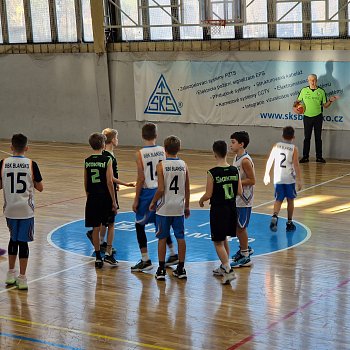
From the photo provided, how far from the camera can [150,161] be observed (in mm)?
9336

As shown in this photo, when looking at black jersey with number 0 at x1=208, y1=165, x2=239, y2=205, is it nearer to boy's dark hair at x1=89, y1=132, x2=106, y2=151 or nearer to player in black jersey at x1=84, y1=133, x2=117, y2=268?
player in black jersey at x1=84, y1=133, x2=117, y2=268

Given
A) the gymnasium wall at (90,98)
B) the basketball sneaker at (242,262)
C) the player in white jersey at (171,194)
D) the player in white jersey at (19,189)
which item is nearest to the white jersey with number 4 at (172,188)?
the player in white jersey at (171,194)

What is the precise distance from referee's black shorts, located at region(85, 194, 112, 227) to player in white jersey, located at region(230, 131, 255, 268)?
1.56 m

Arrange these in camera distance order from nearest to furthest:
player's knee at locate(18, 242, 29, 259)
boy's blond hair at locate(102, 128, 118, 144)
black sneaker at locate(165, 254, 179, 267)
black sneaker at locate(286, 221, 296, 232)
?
player's knee at locate(18, 242, 29, 259)
black sneaker at locate(165, 254, 179, 267)
boy's blond hair at locate(102, 128, 118, 144)
black sneaker at locate(286, 221, 296, 232)

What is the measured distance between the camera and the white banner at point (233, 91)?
1775cm

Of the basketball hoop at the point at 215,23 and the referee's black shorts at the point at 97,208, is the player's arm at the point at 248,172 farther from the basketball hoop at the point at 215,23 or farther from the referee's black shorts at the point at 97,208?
the basketball hoop at the point at 215,23

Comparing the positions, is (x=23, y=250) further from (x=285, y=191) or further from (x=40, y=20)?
(x=40, y=20)

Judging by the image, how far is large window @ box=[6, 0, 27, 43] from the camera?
22.7 meters

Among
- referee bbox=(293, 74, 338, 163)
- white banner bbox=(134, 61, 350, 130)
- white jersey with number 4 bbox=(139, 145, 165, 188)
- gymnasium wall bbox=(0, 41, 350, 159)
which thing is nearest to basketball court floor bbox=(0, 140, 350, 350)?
white jersey with number 4 bbox=(139, 145, 165, 188)

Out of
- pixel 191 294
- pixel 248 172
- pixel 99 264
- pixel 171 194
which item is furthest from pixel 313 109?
pixel 191 294

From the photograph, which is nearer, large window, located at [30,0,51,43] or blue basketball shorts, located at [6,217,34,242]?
blue basketball shorts, located at [6,217,34,242]

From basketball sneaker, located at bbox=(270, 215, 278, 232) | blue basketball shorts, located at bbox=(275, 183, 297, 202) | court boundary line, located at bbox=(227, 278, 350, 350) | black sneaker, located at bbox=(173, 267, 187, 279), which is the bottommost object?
court boundary line, located at bbox=(227, 278, 350, 350)

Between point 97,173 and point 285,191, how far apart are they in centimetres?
319

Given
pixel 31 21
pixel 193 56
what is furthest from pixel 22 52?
pixel 193 56
